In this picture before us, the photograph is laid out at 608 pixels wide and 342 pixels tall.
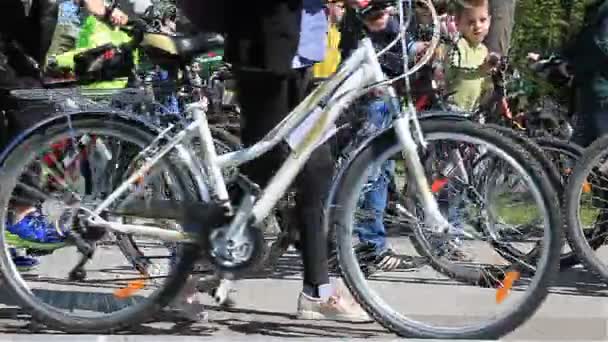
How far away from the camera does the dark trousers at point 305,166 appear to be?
3957 mm

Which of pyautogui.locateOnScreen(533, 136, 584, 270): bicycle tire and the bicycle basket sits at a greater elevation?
the bicycle basket

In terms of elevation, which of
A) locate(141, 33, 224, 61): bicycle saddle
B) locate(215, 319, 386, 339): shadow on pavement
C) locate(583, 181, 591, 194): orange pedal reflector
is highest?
locate(141, 33, 224, 61): bicycle saddle

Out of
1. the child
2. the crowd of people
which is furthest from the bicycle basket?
the child

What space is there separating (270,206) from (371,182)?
0.36 meters

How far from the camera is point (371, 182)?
381 centimetres

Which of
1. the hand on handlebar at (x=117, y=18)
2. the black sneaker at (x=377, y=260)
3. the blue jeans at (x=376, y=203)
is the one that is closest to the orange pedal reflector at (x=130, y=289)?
the black sneaker at (x=377, y=260)

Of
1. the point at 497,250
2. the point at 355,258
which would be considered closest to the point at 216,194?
the point at 355,258

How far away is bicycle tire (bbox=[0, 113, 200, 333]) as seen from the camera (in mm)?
3832

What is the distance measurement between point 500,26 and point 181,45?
3591 millimetres

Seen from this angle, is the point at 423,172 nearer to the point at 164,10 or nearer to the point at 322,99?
the point at 322,99

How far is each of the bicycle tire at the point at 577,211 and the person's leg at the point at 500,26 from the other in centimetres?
156

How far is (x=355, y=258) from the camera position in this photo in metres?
3.85

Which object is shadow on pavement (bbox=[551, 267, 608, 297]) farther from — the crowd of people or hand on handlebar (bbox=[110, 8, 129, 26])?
hand on handlebar (bbox=[110, 8, 129, 26])

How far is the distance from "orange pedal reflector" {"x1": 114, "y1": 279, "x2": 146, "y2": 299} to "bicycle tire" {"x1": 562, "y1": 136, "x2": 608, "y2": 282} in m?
1.85
